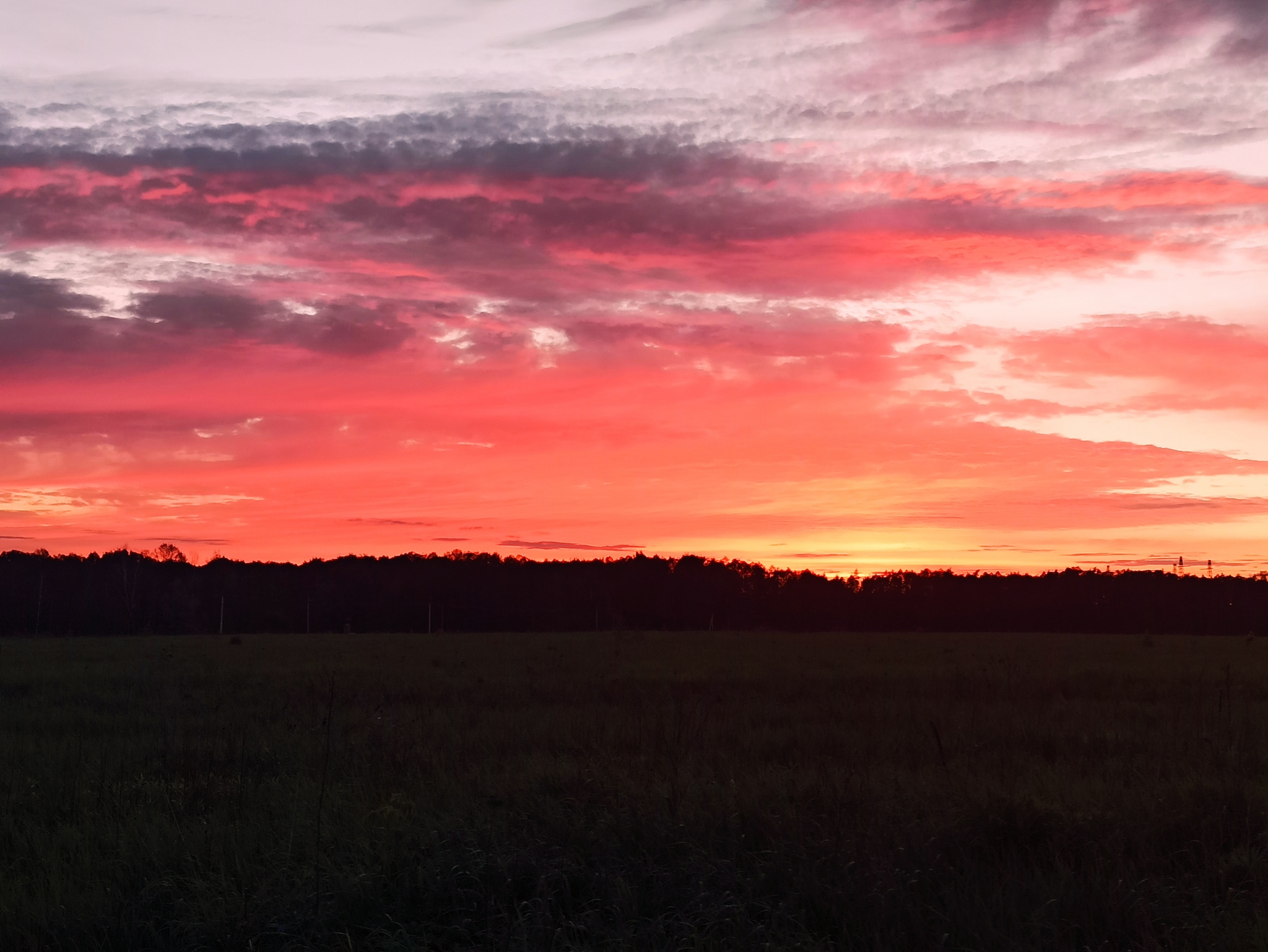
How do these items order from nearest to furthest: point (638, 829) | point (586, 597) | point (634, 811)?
point (638, 829) < point (634, 811) < point (586, 597)

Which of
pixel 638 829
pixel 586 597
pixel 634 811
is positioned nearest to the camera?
pixel 638 829

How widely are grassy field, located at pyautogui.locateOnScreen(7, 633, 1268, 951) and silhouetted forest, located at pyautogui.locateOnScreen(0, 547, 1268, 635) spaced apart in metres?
81.9

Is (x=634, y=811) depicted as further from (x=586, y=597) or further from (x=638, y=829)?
(x=586, y=597)

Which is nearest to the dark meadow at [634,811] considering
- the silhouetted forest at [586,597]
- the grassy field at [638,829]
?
the grassy field at [638,829]

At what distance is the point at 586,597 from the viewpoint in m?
110

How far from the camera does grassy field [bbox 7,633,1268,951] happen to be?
601 centimetres

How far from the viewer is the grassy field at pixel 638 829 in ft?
19.7

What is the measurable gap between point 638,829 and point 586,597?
10323 cm

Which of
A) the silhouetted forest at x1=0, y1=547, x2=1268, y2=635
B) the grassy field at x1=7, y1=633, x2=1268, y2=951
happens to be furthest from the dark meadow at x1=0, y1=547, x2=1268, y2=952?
the silhouetted forest at x1=0, y1=547, x2=1268, y2=635

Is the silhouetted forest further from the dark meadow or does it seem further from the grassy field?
the grassy field

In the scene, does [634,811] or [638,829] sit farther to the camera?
[634,811]

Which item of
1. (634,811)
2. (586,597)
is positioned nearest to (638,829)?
(634,811)

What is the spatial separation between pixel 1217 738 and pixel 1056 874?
22.1 ft

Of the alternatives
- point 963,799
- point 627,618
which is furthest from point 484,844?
point 627,618
